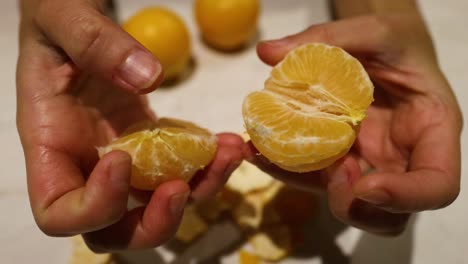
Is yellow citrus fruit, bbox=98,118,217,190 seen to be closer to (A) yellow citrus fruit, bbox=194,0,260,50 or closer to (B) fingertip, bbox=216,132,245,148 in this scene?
(B) fingertip, bbox=216,132,245,148

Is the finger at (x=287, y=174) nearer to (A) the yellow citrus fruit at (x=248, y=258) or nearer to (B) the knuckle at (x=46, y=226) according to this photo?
(A) the yellow citrus fruit at (x=248, y=258)

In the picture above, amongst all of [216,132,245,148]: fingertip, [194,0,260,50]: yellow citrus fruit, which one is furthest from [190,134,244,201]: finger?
[194,0,260,50]: yellow citrus fruit

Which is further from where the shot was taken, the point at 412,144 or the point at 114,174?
the point at 412,144

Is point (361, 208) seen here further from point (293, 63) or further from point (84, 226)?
point (84, 226)

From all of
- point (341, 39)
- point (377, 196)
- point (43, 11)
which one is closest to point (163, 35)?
point (43, 11)

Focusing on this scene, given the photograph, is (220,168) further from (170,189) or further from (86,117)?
(86,117)

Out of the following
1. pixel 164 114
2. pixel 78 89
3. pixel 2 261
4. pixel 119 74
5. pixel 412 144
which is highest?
pixel 119 74

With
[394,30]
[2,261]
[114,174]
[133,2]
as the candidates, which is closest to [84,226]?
Answer: [114,174]
